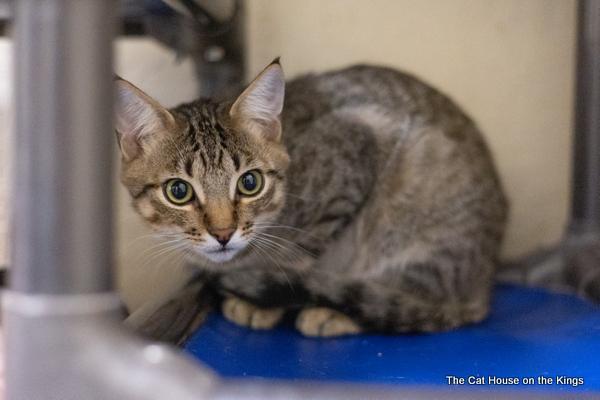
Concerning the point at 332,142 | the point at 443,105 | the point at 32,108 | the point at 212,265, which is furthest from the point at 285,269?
the point at 32,108

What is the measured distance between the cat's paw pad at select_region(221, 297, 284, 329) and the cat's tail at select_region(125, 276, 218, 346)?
57 mm

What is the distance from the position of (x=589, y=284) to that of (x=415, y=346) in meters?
0.58

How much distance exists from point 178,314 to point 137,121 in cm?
37

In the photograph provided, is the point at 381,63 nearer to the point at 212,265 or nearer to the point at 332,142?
the point at 332,142

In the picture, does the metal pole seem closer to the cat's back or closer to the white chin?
the white chin

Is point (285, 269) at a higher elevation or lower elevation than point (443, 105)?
lower

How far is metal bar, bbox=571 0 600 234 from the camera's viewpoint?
1.45 metres

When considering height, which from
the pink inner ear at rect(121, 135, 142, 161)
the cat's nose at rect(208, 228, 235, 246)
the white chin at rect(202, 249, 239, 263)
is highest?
the pink inner ear at rect(121, 135, 142, 161)

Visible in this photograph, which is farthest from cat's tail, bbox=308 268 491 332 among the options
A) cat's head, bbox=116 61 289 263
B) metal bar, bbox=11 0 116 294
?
metal bar, bbox=11 0 116 294

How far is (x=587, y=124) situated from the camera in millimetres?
1491

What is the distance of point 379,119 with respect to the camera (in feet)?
4.55

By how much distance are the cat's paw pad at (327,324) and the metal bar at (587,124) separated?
751 mm

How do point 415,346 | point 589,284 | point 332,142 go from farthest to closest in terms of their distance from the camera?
point 589,284 → point 332,142 → point 415,346

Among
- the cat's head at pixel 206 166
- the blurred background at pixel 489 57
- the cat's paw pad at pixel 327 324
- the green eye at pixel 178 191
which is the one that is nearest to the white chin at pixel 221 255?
the cat's head at pixel 206 166
